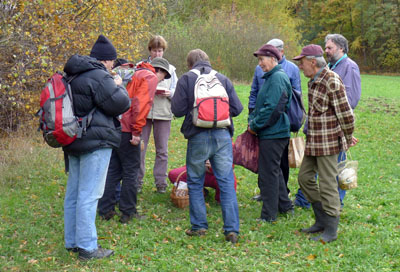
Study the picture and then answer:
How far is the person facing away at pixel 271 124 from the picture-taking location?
5.22 meters

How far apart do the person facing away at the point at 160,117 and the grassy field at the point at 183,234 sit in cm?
34

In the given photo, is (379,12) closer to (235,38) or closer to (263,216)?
(235,38)

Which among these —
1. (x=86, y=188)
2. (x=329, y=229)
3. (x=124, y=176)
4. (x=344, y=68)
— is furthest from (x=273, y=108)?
(x=86, y=188)

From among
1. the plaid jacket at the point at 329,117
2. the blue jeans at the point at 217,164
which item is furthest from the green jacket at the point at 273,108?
the blue jeans at the point at 217,164

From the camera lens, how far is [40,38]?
304 inches

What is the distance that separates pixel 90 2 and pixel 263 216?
18.6ft

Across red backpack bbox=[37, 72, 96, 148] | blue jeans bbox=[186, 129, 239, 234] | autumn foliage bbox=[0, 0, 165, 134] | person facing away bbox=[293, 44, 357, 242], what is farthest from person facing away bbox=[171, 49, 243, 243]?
autumn foliage bbox=[0, 0, 165, 134]

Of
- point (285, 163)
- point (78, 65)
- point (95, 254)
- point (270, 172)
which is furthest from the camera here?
point (285, 163)

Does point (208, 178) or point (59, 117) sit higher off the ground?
point (59, 117)

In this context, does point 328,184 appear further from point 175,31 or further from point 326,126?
point 175,31

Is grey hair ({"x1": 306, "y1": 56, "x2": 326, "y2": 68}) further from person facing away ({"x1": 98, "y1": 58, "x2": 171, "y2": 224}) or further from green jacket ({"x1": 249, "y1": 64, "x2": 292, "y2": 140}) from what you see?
person facing away ({"x1": 98, "y1": 58, "x2": 171, "y2": 224})

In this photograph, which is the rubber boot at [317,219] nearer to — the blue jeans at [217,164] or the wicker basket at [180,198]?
the blue jeans at [217,164]

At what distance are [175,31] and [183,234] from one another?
59.6 feet

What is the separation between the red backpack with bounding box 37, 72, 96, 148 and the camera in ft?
13.5
